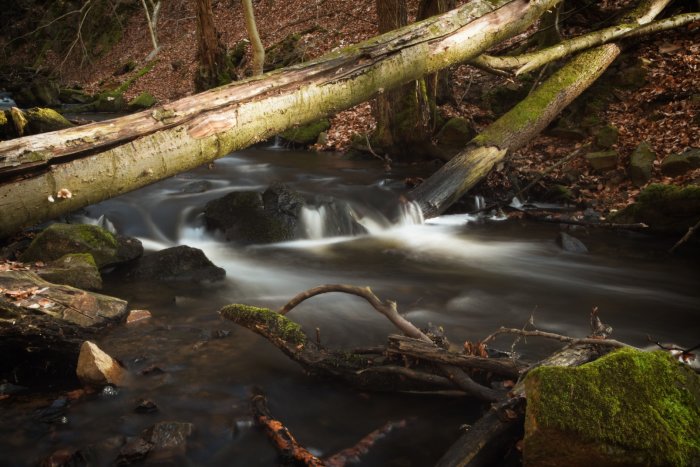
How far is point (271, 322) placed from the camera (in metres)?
A: 4.01

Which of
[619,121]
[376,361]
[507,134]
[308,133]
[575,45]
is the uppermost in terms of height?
[575,45]

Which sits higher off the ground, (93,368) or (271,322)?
A: (271,322)

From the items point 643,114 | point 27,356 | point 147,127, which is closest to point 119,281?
point 27,356

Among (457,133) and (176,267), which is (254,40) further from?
(457,133)

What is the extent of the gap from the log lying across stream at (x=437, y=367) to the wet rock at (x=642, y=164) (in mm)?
5978

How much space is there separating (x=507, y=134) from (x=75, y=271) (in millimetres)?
6525

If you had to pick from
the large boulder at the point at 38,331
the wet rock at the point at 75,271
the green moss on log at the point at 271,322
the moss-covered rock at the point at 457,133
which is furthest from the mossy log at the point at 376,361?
the moss-covered rock at the point at 457,133

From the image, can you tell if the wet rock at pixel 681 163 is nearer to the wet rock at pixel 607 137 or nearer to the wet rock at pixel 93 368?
the wet rock at pixel 607 137

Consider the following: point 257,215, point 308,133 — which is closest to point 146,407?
point 257,215

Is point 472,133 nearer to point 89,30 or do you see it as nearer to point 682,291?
point 682,291

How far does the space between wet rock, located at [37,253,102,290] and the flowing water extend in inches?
13.6

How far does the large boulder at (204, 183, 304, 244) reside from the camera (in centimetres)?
812

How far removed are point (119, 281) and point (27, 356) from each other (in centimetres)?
228

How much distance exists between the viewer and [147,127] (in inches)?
→ 158
